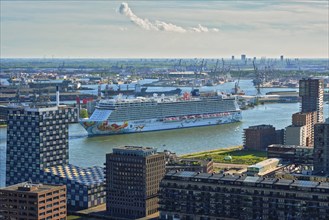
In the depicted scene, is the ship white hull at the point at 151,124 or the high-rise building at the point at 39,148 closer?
the high-rise building at the point at 39,148

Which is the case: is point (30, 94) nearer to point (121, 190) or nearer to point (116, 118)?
point (116, 118)

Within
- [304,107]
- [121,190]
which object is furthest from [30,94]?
[121,190]

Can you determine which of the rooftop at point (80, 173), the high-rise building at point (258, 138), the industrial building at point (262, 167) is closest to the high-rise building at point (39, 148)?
the rooftop at point (80, 173)

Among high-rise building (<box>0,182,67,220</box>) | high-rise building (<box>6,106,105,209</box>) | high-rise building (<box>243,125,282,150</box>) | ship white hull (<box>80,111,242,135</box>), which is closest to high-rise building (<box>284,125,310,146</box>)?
high-rise building (<box>243,125,282,150</box>)

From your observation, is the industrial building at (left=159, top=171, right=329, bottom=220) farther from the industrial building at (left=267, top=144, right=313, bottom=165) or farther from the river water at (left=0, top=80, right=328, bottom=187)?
the industrial building at (left=267, top=144, right=313, bottom=165)

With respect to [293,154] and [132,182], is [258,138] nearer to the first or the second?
[293,154]

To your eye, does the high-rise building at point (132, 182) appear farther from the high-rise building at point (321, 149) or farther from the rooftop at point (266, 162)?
the high-rise building at point (321, 149)
